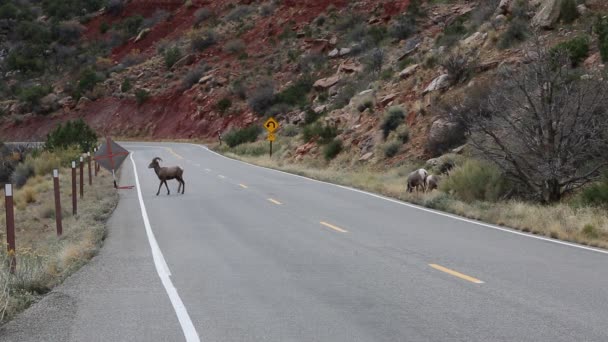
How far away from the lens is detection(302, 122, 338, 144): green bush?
39375mm

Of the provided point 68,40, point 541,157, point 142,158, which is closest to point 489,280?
point 541,157

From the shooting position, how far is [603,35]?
26984mm

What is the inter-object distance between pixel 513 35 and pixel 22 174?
24.9 metres

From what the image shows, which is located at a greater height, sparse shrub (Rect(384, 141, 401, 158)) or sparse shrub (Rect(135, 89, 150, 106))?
sparse shrub (Rect(135, 89, 150, 106))

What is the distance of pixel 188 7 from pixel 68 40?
1717 centimetres

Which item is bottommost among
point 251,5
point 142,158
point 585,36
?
point 142,158

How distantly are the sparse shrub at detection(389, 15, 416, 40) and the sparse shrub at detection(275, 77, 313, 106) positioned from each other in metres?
8.70

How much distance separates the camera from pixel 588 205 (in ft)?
52.2

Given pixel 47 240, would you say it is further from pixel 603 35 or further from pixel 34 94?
pixel 34 94

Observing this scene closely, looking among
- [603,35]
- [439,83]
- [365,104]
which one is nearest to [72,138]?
[365,104]

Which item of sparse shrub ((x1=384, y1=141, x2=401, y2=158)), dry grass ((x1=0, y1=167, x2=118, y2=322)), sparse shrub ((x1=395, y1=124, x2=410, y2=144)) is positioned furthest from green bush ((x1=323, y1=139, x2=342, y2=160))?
dry grass ((x1=0, y1=167, x2=118, y2=322))

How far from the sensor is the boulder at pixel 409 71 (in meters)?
38.3

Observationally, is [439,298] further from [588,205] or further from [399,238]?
[588,205]

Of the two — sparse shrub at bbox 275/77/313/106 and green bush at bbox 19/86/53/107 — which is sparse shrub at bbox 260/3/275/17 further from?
green bush at bbox 19/86/53/107
